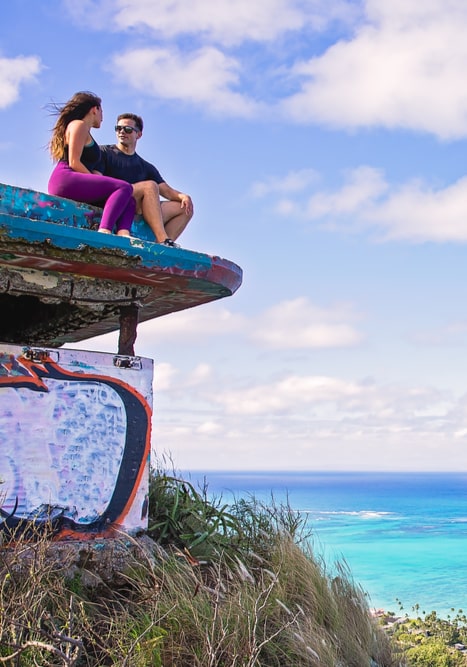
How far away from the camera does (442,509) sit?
9262 cm

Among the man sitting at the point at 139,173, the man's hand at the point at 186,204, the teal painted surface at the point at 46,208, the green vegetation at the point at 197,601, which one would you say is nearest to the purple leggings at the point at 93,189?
the teal painted surface at the point at 46,208

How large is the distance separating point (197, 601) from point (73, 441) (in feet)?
5.78

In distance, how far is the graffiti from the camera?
594 centimetres

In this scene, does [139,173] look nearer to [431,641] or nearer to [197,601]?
[197,601]

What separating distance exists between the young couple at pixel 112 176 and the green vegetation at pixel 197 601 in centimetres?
278

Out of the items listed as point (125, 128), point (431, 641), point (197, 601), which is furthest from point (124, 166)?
point (431, 641)

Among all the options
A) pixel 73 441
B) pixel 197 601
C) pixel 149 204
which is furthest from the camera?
pixel 149 204

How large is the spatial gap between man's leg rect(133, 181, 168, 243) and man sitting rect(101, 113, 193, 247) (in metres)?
0.01

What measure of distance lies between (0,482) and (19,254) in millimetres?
1846

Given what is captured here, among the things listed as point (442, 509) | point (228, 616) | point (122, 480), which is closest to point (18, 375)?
Answer: point (122, 480)

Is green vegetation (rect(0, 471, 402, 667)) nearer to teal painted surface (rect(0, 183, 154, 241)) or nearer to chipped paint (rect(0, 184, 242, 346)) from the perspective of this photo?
chipped paint (rect(0, 184, 242, 346))

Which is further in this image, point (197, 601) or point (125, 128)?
point (125, 128)

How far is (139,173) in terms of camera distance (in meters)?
7.38

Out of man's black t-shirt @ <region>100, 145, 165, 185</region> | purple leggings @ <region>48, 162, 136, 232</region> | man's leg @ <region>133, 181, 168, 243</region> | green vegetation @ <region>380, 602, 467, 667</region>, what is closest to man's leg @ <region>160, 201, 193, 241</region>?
man's leg @ <region>133, 181, 168, 243</region>
